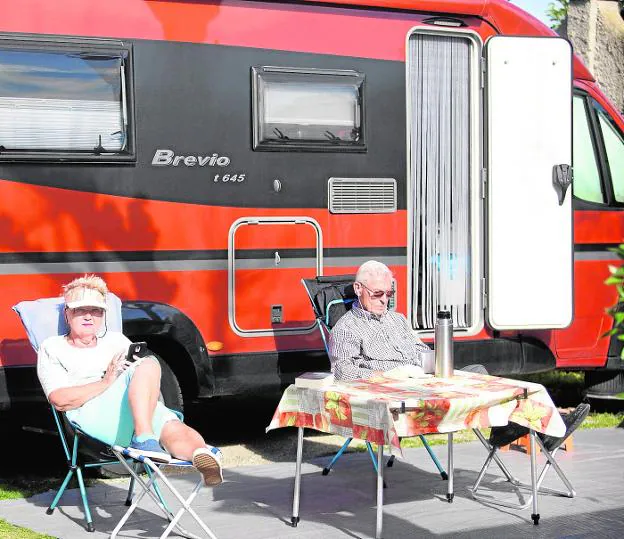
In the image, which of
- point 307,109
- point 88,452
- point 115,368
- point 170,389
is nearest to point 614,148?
point 307,109

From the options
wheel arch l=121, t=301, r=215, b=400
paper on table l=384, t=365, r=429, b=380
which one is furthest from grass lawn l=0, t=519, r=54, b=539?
paper on table l=384, t=365, r=429, b=380

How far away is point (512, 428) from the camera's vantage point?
5.44 meters

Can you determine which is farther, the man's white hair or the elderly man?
the man's white hair

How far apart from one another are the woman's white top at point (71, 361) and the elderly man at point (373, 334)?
102 cm

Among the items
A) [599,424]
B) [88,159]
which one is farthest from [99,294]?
[599,424]

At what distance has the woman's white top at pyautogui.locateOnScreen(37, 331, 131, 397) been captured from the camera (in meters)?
5.15

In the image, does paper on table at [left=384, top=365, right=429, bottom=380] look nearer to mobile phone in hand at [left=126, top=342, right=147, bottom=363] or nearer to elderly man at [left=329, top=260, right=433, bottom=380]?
elderly man at [left=329, top=260, right=433, bottom=380]

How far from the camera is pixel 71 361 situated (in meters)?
5.25

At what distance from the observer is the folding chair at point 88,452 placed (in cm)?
468

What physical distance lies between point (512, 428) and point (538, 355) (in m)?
1.87

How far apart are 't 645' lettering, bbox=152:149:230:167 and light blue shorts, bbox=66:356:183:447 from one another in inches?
59.7

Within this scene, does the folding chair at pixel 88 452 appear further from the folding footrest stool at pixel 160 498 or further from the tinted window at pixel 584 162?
the tinted window at pixel 584 162

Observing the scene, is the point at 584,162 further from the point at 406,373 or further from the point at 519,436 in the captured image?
the point at 406,373

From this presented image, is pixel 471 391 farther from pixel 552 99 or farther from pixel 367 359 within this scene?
pixel 552 99
